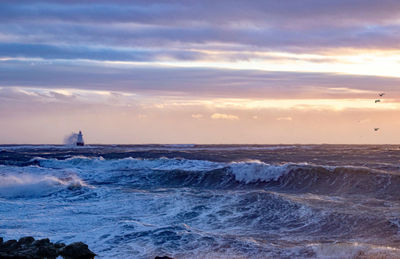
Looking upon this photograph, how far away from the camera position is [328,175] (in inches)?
1143

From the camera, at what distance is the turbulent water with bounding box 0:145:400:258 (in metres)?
14.2

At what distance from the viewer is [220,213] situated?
64.4 ft

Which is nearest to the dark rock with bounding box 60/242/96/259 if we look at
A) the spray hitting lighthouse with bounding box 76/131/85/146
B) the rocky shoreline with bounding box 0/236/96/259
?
the rocky shoreline with bounding box 0/236/96/259

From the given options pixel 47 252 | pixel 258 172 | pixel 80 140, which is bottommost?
pixel 47 252

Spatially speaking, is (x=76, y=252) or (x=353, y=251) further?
(x=353, y=251)

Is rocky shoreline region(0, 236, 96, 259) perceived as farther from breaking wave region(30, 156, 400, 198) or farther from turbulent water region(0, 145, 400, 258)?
breaking wave region(30, 156, 400, 198)

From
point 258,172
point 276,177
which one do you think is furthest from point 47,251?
point 258,172

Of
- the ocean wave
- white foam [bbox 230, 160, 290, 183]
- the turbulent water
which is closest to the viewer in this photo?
the turbulent water

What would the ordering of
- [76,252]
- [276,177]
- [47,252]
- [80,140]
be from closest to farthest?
[76,252], [47,252], [276,177], [80,140]

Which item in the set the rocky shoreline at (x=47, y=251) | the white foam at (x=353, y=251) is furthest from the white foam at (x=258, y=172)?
the rocky shoreline at (x=47, y=251)

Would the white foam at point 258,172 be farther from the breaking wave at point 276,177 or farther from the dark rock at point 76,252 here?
the dark rock at point 76,252

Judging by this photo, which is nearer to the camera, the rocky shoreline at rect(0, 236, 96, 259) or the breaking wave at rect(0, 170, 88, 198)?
the rocky shoreline at rect(0, 236, 96, 259)

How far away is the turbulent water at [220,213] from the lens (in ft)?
46.7

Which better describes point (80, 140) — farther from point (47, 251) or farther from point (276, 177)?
point (47, 251)
